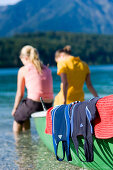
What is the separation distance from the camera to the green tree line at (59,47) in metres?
107

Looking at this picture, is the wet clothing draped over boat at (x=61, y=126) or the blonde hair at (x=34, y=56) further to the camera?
the blonde hair at (x=34, y=56)

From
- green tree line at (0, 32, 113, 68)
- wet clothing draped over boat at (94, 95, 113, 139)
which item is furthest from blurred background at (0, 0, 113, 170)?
wet clothing draped over boat at (94, 95, 113, 139)

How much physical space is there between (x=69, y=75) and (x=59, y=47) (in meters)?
118

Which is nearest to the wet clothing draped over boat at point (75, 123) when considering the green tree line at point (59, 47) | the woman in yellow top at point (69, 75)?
the woman in yellow top at point (69, 75)

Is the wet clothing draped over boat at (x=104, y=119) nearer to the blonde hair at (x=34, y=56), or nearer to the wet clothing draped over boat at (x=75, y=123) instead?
the wet clothing draped over boat at (x=75, y=123)

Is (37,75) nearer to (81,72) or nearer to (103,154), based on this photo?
(81,72)

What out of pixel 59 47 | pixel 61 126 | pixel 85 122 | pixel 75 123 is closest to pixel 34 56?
pixel 61 126

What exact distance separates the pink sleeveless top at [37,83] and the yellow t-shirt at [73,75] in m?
0.23

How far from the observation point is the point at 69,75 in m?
5.52

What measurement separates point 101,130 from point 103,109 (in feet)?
0.69

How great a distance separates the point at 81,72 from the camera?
5.60 metres

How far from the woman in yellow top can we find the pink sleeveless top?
0.23 metres

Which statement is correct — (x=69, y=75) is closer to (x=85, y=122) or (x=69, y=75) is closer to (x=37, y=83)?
(x=37, y=83)

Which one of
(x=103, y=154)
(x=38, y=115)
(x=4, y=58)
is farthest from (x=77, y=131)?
(x=4, y=58)
